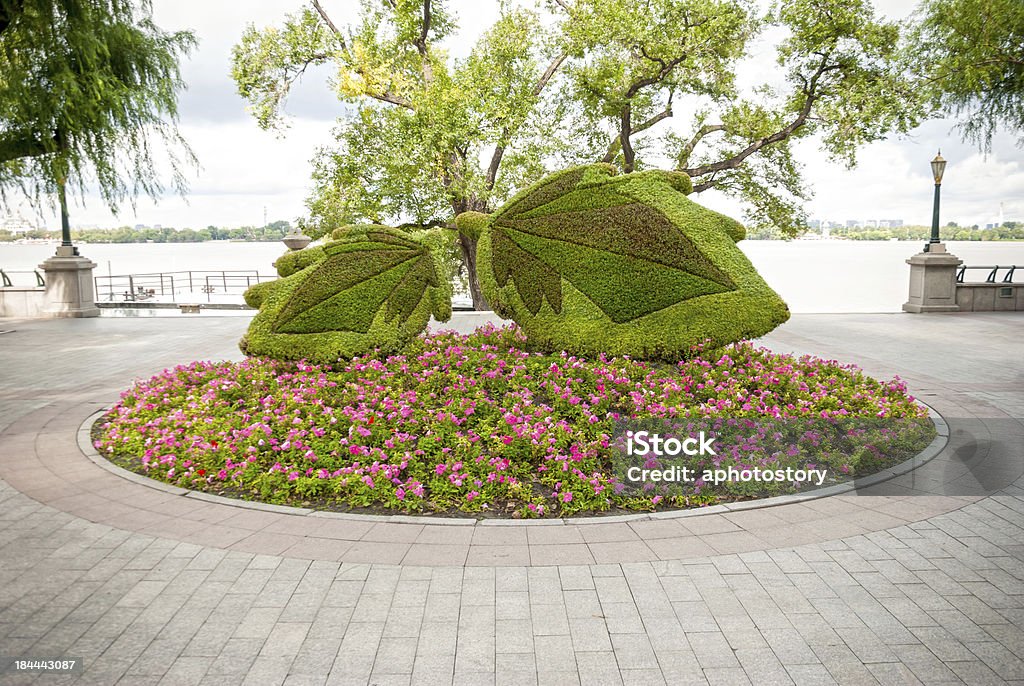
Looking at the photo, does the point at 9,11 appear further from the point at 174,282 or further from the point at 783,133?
the point at 174,282

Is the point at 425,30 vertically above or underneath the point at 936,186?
above

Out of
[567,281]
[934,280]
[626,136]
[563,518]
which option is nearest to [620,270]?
[567,281]

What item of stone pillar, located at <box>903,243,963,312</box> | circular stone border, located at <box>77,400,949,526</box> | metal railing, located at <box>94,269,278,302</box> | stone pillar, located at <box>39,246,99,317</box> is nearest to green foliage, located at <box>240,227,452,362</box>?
circular stone border, located at <box>77,400,949,526</box>

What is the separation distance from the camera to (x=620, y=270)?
8.89 m

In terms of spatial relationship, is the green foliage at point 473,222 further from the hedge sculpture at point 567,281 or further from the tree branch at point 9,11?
the tree branch at point 9,11

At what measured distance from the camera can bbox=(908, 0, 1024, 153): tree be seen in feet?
50.8

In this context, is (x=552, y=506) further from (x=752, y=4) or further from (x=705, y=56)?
(x=752, y=4)

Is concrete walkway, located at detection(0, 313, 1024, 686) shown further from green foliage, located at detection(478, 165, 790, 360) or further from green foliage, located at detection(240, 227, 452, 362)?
green foliage, located at detection(240, 227, 452, 362)

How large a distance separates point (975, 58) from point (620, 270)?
12963 mm

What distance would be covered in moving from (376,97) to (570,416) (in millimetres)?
13307

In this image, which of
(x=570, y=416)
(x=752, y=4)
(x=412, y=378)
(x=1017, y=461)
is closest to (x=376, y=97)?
(x=752, y=4)

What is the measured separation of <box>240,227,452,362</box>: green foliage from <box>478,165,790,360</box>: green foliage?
Result: 0.98 metres

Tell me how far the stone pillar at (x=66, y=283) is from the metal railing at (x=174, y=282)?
26.9 ft

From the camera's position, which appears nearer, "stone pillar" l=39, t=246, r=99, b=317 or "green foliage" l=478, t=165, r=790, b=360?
"green foliage" l=478, t=165, r=790, b=360
